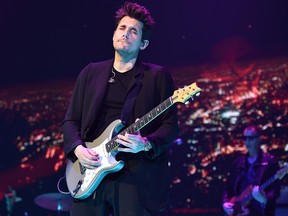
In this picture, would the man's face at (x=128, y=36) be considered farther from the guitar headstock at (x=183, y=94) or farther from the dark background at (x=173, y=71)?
the dark background at (x=173, y=71)

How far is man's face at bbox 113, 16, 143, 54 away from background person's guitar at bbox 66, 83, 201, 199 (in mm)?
489

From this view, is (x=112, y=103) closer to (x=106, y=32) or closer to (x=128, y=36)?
(x=128, y=36)

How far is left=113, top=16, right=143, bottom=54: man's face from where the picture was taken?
3246 mm

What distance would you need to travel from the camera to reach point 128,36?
10.7 ft

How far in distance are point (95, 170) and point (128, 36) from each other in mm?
940

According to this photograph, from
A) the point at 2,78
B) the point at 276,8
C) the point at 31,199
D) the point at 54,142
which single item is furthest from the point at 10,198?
the point at 276,8

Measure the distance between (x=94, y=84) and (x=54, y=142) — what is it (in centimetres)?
377

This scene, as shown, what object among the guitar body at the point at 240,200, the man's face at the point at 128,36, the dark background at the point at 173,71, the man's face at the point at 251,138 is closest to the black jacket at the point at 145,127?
the man's face at the point at 128,36

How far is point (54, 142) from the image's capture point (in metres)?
6.86

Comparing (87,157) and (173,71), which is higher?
(173,71)

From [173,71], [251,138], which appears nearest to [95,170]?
[251,138]

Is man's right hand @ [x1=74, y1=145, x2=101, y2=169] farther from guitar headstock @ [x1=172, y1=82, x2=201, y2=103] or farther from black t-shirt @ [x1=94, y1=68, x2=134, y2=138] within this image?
guitar headstock @ [x1=172, y1=82, x2=201, y2=103]

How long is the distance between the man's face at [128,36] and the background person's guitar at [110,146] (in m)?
0.49

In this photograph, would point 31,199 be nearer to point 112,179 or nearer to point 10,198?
point 10,198
